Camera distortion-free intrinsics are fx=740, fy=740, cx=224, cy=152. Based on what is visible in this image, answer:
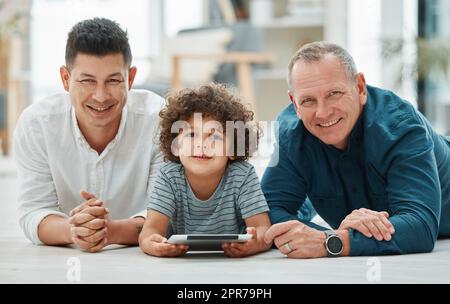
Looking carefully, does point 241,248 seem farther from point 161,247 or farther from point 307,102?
point 307,102

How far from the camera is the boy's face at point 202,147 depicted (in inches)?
70.9

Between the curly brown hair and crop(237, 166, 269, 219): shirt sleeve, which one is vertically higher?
the curly brown hair

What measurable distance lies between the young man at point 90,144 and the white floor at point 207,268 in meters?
0.14

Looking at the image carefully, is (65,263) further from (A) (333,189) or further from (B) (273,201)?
(A) (333,189)

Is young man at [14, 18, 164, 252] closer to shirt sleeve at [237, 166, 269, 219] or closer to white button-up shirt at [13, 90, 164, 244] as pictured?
white button-up shirt at [13, 90, 164, 244]

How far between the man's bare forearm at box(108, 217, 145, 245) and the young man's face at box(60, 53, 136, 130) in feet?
0.86

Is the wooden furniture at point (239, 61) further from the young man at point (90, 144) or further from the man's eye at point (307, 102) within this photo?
the man's eye at point (307, 102)

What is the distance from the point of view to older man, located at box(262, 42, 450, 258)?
5.55ft

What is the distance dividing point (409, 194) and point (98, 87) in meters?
0.81

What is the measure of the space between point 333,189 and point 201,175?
1.19 feet

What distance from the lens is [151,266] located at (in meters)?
1.61

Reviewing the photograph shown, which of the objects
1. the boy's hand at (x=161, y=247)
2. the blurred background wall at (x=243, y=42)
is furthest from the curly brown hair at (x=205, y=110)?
the blurred background wall at (x=243, y=42)

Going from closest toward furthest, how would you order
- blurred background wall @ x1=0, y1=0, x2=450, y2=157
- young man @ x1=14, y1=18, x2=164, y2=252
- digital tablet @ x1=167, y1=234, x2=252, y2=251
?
digital tablet @ x1=167, y1=234, x2=252, y2=251 → young man @ x1=14, y1=18, x2=164, y2=252 → blurred background wall @ x1=0, y1=0, x2=450, y2=157

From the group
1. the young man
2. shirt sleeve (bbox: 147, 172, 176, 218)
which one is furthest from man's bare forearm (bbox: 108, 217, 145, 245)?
shirt sleeve (bbox: 147, 172, 176, 218)
